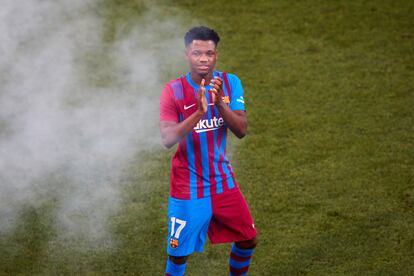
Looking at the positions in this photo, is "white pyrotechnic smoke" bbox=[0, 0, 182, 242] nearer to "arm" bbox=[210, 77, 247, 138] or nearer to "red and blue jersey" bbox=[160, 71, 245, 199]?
"red and blue jersey" bbox=[160, 71, 245, 199]

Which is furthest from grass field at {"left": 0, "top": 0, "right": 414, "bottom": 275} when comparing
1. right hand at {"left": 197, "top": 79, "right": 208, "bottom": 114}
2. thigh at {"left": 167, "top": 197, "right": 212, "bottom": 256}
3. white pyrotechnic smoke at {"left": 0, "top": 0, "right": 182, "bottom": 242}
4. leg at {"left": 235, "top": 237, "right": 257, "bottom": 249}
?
right hand at {"left": 197, "top": 79, "right": 208, "bottom": 114}

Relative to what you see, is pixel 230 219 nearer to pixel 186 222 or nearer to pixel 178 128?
pixel 186 222

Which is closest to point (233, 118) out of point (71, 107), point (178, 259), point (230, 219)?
point (230, 219)

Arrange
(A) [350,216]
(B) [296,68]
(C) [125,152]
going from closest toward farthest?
(A) [350,216], (C) [125,152], (B) [296,68]

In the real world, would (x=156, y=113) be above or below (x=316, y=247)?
above

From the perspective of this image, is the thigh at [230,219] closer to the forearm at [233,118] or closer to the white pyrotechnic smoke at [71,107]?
the forearm at [233,118]

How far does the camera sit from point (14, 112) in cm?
977

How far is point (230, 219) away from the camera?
559 cm

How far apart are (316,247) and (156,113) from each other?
3684 millimetres

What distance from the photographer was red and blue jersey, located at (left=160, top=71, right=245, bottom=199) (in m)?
5.41

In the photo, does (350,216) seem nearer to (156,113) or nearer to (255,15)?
(156,113)

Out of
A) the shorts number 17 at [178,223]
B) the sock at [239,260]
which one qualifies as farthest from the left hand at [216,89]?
the sock at [239,260]

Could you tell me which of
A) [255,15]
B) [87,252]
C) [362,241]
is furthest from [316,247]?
[255,15]

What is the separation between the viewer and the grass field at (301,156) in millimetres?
6797
